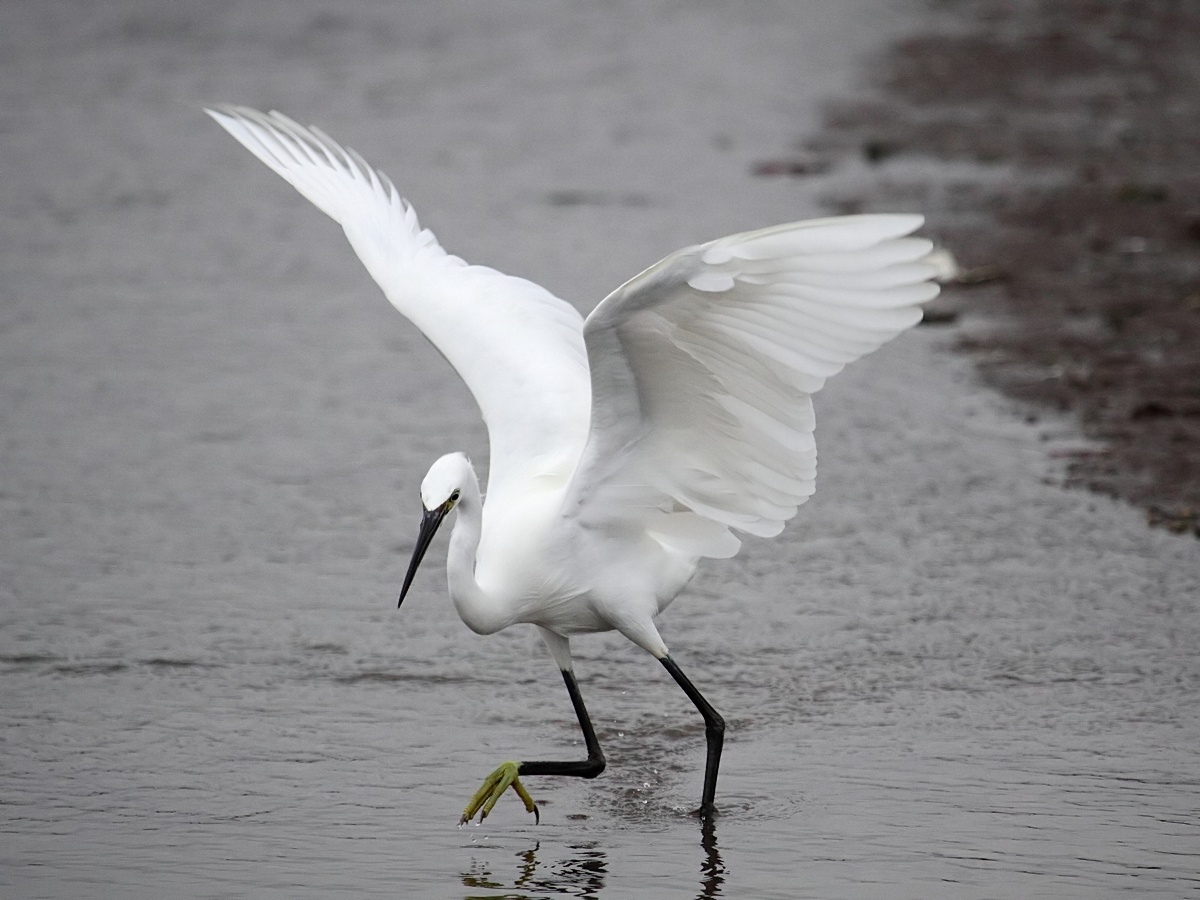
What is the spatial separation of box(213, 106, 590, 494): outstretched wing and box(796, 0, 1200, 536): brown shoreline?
271 centimetres

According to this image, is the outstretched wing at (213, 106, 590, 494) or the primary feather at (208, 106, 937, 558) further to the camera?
the outstretched wing at (213, 106, 590, 494)

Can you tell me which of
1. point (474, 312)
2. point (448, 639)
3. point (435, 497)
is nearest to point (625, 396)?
point (435, 497)

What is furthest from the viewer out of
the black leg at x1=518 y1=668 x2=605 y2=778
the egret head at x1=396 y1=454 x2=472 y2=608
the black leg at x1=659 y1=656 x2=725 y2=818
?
the black leg at x1=518 y1=668 x2=605 y2=778

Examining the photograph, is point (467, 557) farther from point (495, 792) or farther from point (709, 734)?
point (709, 734)

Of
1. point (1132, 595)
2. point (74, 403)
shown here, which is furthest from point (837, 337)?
point (74, 403)

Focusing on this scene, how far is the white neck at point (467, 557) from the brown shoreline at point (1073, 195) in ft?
10.8

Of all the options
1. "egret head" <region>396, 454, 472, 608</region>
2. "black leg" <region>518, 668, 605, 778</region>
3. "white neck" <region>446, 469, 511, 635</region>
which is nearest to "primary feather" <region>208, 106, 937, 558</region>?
"white neck" <region>446, 469, 511, 635</region>

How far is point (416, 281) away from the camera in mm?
6613

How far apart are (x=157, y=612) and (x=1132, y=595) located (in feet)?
11.6

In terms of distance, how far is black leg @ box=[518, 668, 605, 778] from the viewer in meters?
5.61

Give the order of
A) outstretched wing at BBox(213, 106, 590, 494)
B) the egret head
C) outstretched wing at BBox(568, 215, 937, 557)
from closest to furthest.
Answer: outstretched wing at BBox(568, 215, 937, 557)
the egret head
outstretched wing at BBox(213, 106, 590, 494)

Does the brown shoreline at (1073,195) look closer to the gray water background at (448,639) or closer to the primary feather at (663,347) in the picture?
the gray water background at (448,639)

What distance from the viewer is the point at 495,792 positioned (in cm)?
534

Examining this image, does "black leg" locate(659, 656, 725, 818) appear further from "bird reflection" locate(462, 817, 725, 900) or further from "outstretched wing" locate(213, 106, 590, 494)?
"outstretched wing" locate(213, 106, 590, 494)
